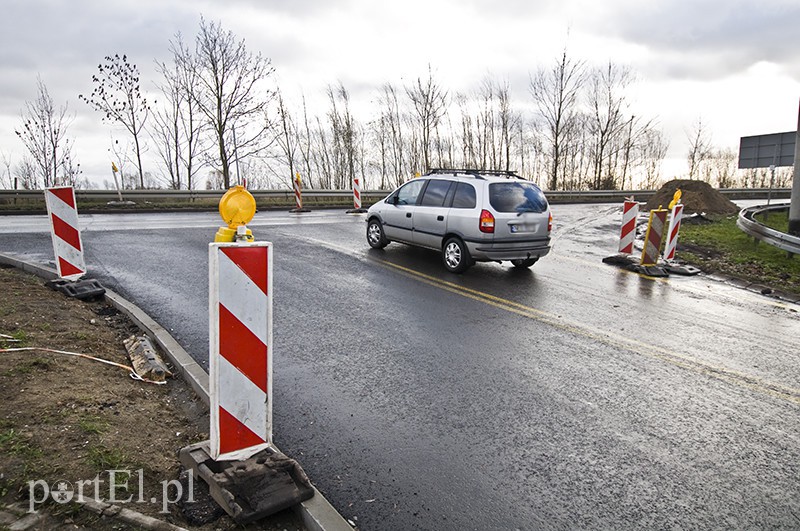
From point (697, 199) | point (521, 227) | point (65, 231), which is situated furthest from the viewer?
point (697, 199)

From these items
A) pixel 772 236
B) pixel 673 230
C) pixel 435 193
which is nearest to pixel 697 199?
pixel 772 236

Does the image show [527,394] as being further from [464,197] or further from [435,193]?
[435,193]

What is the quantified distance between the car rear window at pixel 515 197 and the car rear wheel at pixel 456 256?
A: 0.95 metres

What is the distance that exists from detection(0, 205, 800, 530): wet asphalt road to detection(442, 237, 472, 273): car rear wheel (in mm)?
323

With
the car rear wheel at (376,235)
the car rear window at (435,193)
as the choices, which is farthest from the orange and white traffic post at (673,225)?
the car rear wheel at (376,235)

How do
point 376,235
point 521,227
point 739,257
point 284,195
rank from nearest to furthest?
point 521,227
point 739,257
point 376,235
point 284,195

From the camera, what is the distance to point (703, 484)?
3.13 m

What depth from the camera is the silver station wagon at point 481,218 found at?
900 centimetres

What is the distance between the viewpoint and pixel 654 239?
1001 centimetres

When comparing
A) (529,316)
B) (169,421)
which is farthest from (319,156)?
(169,421)

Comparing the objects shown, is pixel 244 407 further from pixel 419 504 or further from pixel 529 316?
pixel 529 316

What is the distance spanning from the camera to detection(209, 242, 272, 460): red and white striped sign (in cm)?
277

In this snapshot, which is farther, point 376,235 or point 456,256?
point 376,235

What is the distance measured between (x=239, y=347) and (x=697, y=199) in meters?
26.0
